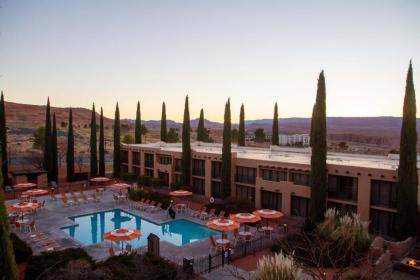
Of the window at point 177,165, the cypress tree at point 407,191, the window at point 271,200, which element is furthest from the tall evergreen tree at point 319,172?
the window at point 177,165

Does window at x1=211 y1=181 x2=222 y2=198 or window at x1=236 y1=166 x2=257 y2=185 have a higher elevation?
window at x1=236 y1=166 x2=257 y2=185

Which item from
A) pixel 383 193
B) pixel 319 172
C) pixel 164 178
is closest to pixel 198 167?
pixel 164 178

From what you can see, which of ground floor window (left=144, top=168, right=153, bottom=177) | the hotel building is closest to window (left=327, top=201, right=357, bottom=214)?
the hotel building

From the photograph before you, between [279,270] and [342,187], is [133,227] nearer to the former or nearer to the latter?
[279,270]

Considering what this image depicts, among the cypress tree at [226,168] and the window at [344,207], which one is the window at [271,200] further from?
the window at [344,207]

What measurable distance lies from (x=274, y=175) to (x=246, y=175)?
10.5 feet

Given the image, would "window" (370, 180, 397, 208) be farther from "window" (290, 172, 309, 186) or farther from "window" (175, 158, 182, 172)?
"window" (175, 158, 182, 172)

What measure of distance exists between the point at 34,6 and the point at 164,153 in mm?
19819

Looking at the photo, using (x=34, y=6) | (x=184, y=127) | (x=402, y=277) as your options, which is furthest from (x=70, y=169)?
(x=402, y=277)

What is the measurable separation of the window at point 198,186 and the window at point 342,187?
1460 cm

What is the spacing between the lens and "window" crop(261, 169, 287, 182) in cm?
2761

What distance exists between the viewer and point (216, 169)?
33.3 m

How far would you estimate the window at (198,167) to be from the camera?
34.8 metres

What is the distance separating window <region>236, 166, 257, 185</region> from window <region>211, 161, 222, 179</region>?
2.34 metres
